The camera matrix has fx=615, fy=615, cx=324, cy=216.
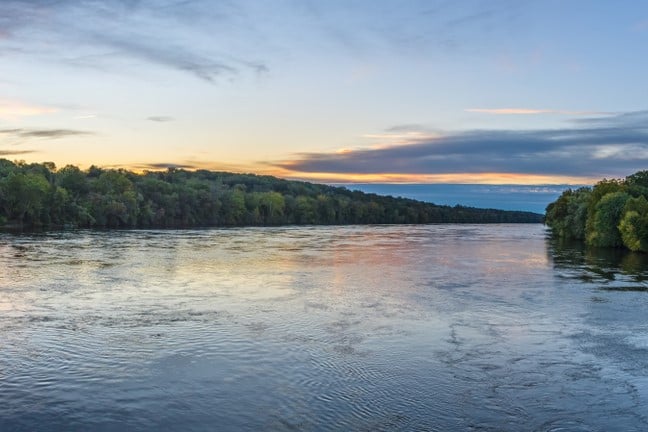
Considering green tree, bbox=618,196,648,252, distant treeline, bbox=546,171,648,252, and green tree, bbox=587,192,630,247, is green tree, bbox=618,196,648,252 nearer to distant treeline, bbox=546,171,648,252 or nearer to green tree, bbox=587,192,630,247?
distant treeline, bbox=546,171,648,252

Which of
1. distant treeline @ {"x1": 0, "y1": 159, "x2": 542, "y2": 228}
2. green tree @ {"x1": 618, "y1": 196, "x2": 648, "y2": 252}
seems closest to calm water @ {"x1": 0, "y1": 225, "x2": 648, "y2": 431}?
green tree @ {"x1": 618, "y1": 196, "x2": 648, "y2": 252}

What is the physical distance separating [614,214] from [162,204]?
277 feet

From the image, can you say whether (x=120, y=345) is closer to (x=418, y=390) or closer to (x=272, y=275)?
(x=418, y=390)

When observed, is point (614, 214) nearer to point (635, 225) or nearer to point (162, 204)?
point (635, 225)

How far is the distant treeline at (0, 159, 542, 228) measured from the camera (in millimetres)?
91625

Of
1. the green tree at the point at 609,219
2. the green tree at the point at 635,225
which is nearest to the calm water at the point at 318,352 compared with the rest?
the green tree at the point at 635,225

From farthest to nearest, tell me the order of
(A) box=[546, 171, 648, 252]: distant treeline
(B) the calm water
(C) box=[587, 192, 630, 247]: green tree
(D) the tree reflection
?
1. (C) box=[587, 192, 630, 247]: green tree
2. (A) box=[546, 171, 648, 252]: distant treeline
3. (D) the tree reflection
4. (B) the calm water

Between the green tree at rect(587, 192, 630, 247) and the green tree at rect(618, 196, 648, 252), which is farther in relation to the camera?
the green tree at rect(587, 192, 630, 247)

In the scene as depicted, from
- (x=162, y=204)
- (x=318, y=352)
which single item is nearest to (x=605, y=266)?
(x=318, y=352)

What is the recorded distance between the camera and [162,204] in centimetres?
11850

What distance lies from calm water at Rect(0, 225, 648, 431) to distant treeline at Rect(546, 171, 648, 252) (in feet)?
70.3

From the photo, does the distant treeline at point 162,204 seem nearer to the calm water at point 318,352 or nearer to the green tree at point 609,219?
the calm water at point 318,352

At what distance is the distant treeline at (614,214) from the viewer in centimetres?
5278

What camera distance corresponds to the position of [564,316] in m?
22.6
